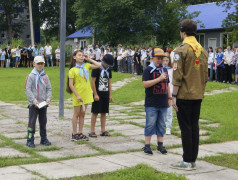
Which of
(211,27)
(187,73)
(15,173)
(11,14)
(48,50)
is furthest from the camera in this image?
(11,14)

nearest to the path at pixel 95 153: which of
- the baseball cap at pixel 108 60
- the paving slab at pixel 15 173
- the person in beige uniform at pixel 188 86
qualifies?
the paving slab at pixel 15 173

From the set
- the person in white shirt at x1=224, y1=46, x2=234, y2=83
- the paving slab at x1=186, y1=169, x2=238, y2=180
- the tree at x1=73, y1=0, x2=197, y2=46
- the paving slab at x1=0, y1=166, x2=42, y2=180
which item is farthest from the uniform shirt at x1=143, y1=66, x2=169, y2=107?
the tree at x1=73, y1=0, x2=197, y2=46

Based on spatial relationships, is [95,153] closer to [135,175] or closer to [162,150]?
[162,150]

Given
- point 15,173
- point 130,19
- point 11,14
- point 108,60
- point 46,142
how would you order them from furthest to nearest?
point 11,14 → point 130,19 → point 108,60 → point 46,142 → point 15,173

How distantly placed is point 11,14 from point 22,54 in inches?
1385

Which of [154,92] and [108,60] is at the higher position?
[108,60]

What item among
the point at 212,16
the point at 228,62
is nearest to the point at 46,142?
the point at 228,62

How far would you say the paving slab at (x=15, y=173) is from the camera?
19.3 ft

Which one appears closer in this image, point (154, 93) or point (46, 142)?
point (154, 93)

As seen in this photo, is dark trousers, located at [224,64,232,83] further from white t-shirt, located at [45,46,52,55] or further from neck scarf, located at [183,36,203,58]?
white t-shirt, located at [45,46,52,55]

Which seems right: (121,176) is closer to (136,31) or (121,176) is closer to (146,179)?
(146,179)

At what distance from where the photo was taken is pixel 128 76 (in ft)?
88.0

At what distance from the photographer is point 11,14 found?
229 feet

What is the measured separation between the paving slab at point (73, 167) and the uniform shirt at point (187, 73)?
4.85 feet
